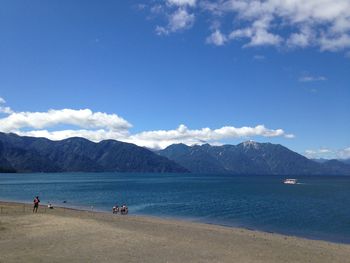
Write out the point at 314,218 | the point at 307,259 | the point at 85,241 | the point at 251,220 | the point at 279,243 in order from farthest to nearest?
1. the point at 314,218
2. the point at 251,220
3. the point at 279,243
4. the point at 85,241
5. the point at 307,259

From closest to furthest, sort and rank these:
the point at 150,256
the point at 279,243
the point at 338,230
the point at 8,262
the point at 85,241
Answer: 1. the point at 8,262
2. the point at 150,256
3. the point at 85,241
4. the point at 279,243
5. the point at 338,230

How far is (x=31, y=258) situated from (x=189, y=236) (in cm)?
1736

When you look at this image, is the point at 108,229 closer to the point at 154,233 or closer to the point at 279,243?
the point at 154,233

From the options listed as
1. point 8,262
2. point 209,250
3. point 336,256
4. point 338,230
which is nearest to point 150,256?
point 209,250

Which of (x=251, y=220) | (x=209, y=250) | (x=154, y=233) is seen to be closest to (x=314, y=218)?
(x=251, y=220)

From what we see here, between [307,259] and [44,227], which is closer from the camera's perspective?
[307,259]

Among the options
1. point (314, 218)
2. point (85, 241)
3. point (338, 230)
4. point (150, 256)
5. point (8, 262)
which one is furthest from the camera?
point (314, 218)

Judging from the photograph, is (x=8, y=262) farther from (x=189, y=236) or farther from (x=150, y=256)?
(x=189, y=236)

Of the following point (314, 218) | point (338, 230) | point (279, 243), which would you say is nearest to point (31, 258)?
point (279, 243)

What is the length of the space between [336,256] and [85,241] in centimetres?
2025

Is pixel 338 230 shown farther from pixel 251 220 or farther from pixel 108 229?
pixel 108 229

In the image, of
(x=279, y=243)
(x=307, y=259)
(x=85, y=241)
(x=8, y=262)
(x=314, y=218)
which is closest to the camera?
(x=8, y=262)

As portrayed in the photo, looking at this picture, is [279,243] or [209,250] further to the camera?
[279,243]

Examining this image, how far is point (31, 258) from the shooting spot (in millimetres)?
24906
